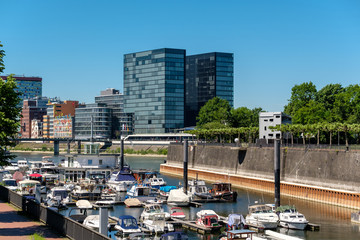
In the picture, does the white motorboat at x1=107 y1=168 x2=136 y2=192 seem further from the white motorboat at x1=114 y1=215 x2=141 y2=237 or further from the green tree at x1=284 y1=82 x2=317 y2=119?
the green tree at x1=284 y1=82 x2=317 y2=119

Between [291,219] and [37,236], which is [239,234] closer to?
[291,219]

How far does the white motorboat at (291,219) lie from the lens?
52281 mm

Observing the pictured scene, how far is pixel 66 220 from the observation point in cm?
3481

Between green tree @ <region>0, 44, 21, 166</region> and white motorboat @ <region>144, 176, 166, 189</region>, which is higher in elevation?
green tree @ <region>0, 44, 21, 166</region>

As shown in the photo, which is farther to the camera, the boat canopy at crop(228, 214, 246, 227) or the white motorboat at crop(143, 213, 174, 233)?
the white motorboat at crop(143, 213, 174, 233)

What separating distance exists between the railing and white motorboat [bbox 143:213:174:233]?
472 inches

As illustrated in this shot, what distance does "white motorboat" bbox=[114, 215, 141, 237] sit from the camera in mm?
46469

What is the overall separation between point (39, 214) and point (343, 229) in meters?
30.8

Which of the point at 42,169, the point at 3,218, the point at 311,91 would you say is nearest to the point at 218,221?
the point at 3,218

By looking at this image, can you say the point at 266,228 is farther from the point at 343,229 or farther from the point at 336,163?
the point at 336,163

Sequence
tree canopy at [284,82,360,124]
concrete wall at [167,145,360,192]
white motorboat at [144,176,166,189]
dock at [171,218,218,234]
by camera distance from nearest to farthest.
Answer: dock at [171,218,218,234], concrete wall at [167,145,360,192], white motorboat at [144,176,166,189], tree canopy at [284,82,360,124]

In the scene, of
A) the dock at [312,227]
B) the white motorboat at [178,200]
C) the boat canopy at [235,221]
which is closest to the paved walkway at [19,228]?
the boat canopy at [235,221]

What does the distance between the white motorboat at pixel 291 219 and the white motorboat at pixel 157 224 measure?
39.4ft

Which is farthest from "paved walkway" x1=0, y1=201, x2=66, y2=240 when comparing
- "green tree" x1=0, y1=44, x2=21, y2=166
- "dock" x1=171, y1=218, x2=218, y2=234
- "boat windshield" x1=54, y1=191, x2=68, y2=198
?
"boat windshield" x1=54, y1=191, x2=68, y2=198
